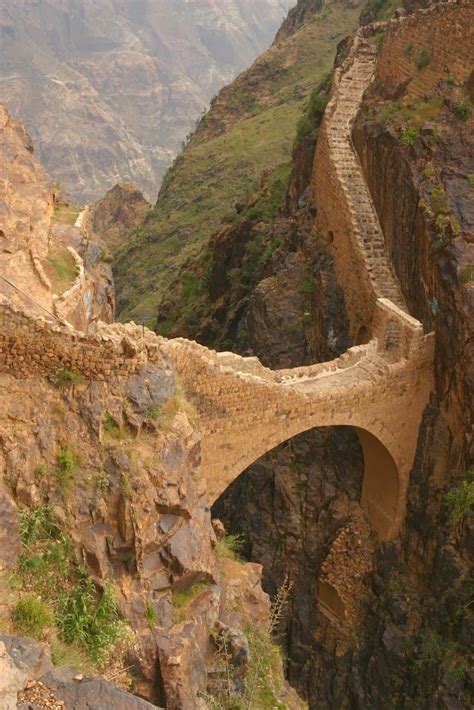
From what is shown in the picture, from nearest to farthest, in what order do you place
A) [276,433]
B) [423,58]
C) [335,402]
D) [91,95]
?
[276,433]
[335,402]
[423,58]
[91,95]

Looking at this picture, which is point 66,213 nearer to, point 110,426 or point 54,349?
point 54,349

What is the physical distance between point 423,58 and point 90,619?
19617 millimetres

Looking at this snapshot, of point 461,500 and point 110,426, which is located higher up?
point 461,500

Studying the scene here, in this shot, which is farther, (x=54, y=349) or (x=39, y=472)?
(x=54, y=349)

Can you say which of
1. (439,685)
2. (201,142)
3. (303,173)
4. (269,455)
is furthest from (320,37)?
(439,685)

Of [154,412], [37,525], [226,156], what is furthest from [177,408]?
[226,156]

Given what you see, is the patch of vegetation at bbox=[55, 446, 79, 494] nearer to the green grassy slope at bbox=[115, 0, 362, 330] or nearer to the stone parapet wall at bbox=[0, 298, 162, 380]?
the stone parapet wall at bbox=[0, 298, 162, 380]

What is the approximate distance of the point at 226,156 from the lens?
56.2 m

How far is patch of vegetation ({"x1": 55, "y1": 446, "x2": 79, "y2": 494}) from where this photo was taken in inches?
529

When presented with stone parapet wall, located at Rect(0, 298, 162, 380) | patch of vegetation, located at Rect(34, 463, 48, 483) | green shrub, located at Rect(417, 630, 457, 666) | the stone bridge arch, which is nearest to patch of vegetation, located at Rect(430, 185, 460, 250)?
the stone bridge arch

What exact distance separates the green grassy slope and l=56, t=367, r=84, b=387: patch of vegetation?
29.2 metres

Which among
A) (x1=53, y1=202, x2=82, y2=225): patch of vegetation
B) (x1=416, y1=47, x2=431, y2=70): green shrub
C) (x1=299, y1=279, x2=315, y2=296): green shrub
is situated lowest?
(x1=53, y1=202, x2=82, y2=225): patch of vegetation

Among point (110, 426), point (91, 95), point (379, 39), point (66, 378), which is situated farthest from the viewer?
point (91, 95)

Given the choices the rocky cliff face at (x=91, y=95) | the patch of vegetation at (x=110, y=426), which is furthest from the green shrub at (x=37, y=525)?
the rocky cliff face at (x=91, y=95)
